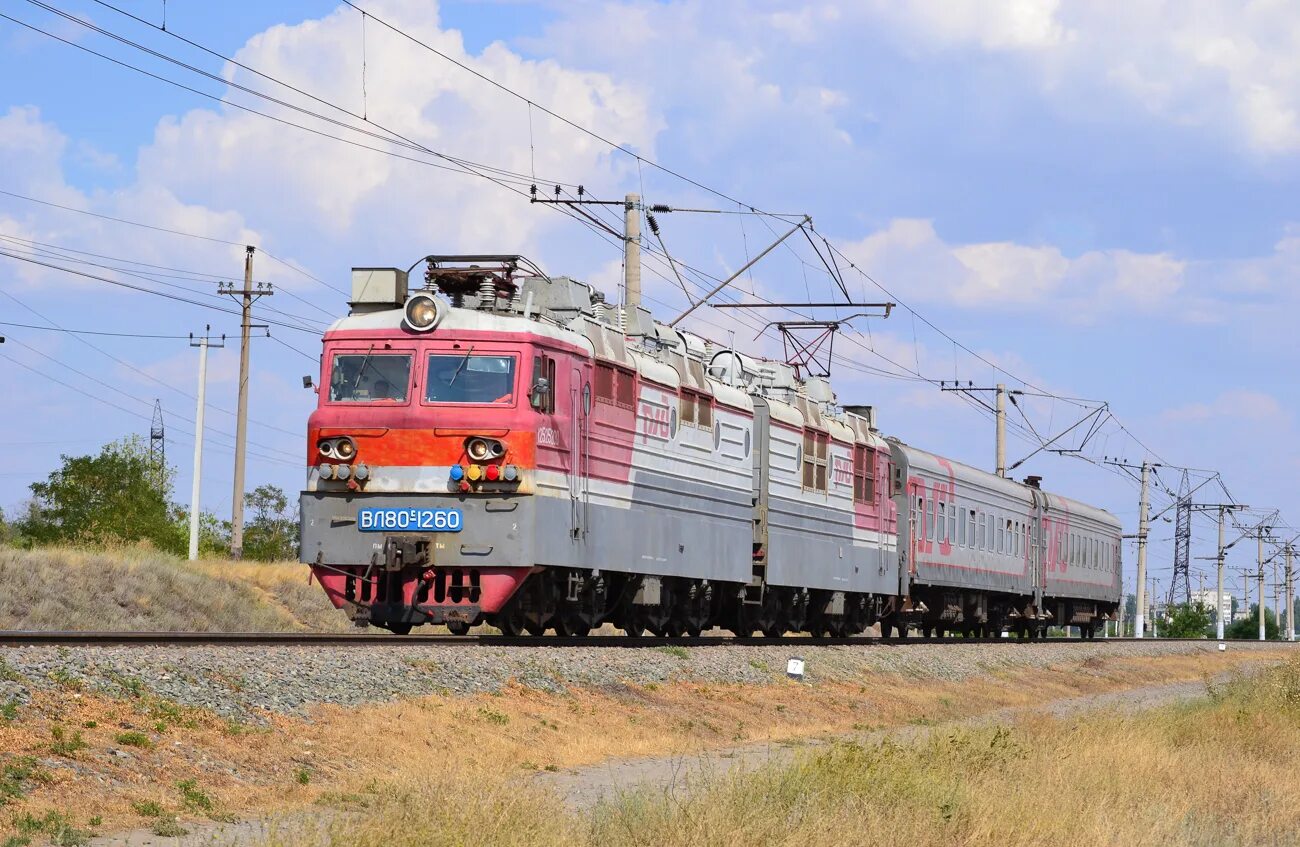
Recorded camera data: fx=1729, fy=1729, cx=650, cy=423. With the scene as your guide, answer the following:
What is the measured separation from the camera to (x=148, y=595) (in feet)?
118

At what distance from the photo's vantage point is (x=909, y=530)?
128 ft

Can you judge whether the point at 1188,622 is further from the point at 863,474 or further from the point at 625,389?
the point at 625,389

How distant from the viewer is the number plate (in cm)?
2103

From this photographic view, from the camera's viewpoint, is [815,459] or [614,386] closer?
[614,386]

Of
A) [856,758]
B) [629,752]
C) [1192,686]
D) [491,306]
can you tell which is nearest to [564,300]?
[491,306]

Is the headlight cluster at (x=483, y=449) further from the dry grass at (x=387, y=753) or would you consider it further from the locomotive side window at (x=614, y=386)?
the dry grass at (x=387, y=753)

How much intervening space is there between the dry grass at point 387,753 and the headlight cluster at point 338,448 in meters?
4.49

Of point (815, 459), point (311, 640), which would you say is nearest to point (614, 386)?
point (311, 640)

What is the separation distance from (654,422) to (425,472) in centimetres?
495

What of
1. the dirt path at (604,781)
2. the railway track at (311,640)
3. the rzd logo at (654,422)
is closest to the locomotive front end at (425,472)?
the railway track at (311,640)

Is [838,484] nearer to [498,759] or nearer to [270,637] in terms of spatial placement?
[270,637]

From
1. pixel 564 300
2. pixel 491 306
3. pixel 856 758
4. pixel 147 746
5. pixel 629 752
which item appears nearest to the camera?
pixel 147 746

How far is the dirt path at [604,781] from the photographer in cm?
1059

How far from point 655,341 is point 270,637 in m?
7.62
